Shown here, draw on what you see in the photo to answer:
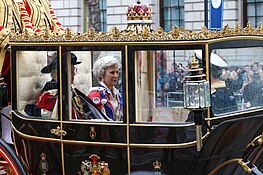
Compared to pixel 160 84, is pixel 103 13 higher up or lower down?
higher up

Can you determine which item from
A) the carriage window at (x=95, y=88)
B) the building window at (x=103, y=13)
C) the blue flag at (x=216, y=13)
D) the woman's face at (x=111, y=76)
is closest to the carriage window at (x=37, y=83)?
the carriage window at (x=95, y=88)

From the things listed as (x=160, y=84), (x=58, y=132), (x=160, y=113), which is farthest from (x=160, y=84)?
(x=58, y=132)

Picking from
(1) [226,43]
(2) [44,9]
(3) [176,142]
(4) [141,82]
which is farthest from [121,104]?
(2) [44,9]

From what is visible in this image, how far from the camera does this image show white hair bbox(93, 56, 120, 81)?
6.03 meters

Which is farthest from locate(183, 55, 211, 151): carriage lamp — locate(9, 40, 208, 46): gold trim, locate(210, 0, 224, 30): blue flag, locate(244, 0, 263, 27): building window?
locate(244, 0, 263, 27): building window

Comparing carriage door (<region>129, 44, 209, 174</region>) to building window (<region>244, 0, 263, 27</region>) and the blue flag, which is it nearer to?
the blue flag

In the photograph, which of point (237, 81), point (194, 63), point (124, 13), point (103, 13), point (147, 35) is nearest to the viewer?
point (194, 63)

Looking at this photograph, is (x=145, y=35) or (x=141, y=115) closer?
(x=145, y=35)

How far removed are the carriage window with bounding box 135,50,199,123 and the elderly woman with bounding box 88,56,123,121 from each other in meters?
0.22

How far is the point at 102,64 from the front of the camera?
613 centimetres

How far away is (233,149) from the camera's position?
215 inches

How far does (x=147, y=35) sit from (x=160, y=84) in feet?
1.57

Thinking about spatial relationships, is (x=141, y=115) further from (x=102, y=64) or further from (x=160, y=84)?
(x=102, y=64)

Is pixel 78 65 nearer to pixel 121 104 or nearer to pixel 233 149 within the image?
pixel 121 104
